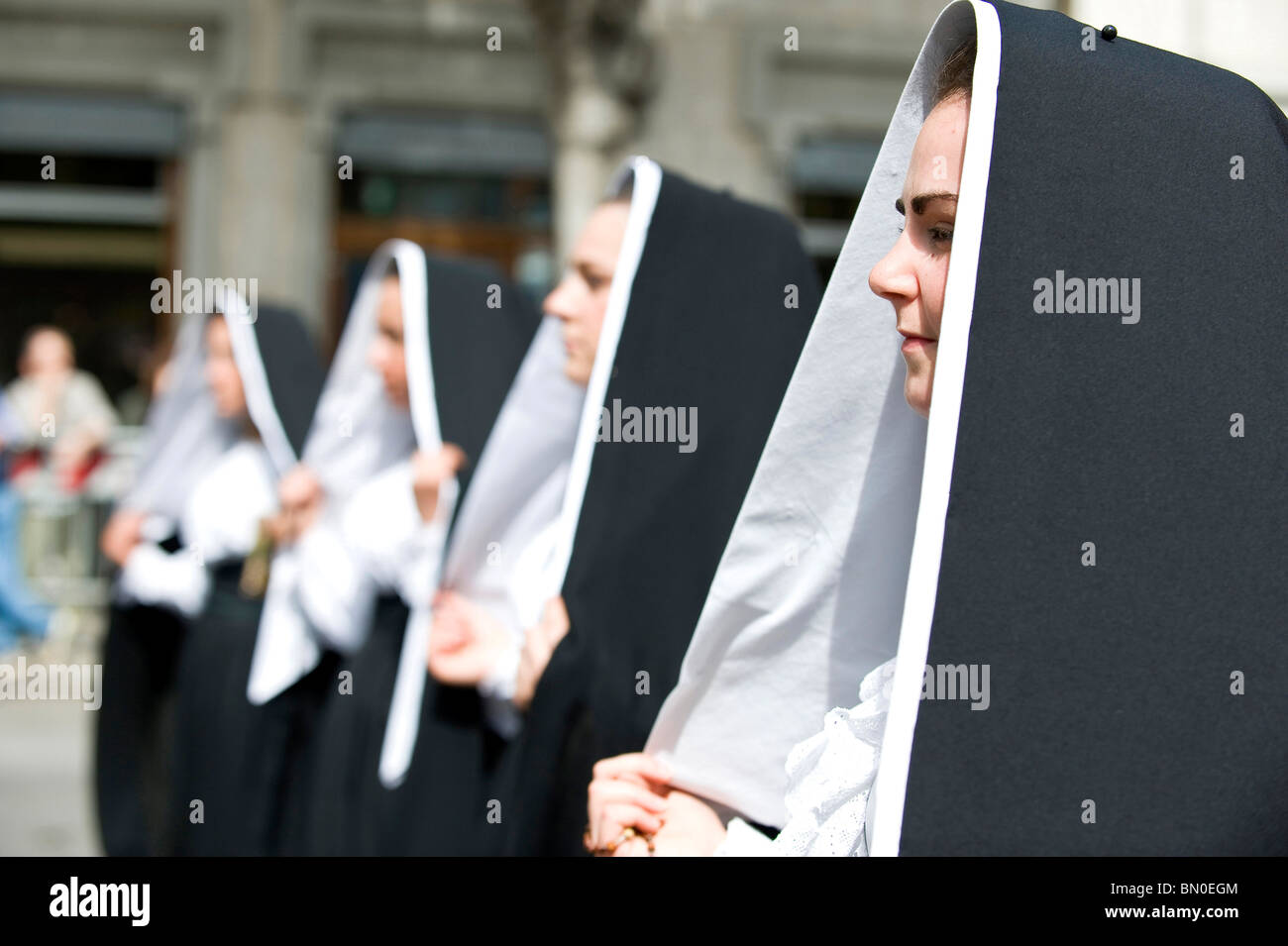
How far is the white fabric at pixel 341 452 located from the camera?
171 inches

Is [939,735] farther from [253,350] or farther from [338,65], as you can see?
[338,65]

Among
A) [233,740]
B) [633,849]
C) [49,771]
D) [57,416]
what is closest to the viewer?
[633,849]

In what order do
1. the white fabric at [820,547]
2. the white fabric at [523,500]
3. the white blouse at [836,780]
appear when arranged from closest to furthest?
the white blouse at [836,780] < the white fabric at [820,547] < the white fabric at [523,500]

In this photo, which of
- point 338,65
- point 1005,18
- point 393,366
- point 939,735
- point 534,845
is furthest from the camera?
point 338,65

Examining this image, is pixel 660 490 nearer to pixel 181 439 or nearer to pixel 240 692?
pixel 240 692

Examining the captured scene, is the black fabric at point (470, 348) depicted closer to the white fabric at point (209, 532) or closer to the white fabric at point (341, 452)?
the white fabric at point (341, 452)

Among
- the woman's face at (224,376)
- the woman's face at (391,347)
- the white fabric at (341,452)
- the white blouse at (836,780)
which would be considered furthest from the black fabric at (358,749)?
the white blouse at (836,780)

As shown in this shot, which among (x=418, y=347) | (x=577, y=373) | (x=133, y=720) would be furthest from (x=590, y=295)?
(x=133, y=720)

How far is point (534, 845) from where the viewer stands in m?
2.76

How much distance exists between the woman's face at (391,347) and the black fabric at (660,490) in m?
1.57

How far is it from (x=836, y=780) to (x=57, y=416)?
30.0 feet

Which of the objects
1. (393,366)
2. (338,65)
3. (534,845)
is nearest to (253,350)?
(393,366)

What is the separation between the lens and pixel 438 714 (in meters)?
3.55
